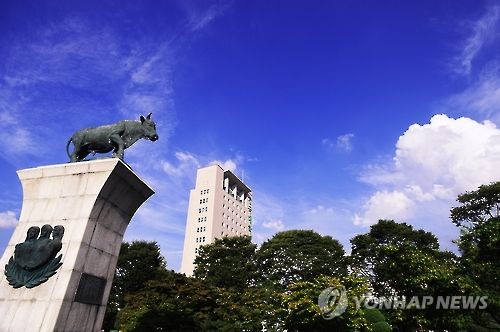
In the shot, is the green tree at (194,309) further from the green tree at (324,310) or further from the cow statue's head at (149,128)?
the cow statue's head at (149,128)

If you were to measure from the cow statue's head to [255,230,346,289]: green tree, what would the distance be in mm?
34434

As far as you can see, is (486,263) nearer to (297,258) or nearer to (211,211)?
(297,258)

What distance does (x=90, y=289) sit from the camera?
988 cm

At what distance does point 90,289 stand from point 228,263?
38075mm

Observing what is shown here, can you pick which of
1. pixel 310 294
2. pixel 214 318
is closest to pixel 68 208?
pixel 310 294

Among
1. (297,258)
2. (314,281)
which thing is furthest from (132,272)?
(314,281)

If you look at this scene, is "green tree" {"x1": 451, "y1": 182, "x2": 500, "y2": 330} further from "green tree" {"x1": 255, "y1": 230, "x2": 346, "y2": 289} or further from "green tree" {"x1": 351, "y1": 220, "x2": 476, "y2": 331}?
"green tree" {"x1": 255, "y1": 230, "x2": 346, "y2": 289}

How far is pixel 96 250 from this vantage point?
10227 millimetres

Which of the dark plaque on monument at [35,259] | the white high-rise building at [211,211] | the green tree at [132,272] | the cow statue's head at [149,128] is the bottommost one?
the dark plaque on monument at [35,259]

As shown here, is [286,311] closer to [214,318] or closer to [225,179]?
[214,318]

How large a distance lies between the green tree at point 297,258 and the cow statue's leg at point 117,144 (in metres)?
34.8

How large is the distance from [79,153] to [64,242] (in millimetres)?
3387

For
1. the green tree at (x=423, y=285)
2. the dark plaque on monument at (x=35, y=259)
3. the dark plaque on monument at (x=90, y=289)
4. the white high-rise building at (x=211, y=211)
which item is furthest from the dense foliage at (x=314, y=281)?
the white high-rise building at (x=211, y=211)

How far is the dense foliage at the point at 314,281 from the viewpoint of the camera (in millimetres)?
19719
